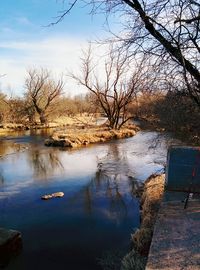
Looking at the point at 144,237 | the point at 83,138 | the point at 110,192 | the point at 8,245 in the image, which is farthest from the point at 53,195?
the point at 83,138

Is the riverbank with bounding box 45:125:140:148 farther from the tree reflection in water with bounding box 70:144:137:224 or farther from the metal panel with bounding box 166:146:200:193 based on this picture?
the metal panel with bounding box 166:146:200:193

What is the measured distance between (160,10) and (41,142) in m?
19.1

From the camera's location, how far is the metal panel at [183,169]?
7.04 metres

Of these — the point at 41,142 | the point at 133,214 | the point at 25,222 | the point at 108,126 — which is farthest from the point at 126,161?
the point at 108,126

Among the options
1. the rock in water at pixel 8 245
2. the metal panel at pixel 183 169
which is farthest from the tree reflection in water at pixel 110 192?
the rock in water at pixel 8 245

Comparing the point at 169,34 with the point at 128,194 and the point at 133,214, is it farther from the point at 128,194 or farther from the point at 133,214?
the point at 128,194

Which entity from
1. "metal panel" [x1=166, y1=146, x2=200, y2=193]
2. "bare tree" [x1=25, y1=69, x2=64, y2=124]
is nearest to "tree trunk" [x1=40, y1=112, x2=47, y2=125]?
"bare tree" [x1=25, y1=69, x2=64, y2=124]

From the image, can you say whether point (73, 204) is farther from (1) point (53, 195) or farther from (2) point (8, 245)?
(2) point (8, 245)

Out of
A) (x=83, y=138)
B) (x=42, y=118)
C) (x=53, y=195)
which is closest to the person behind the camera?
(x=53, y=195)

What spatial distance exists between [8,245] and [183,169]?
13.1 ft

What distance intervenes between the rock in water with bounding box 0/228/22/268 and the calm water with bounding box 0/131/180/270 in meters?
0.17

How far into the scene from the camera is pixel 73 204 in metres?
10.0

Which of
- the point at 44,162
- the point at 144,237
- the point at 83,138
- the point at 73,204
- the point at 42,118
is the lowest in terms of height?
the point at 73,204

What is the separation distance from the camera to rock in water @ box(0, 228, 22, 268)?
6.76 m
